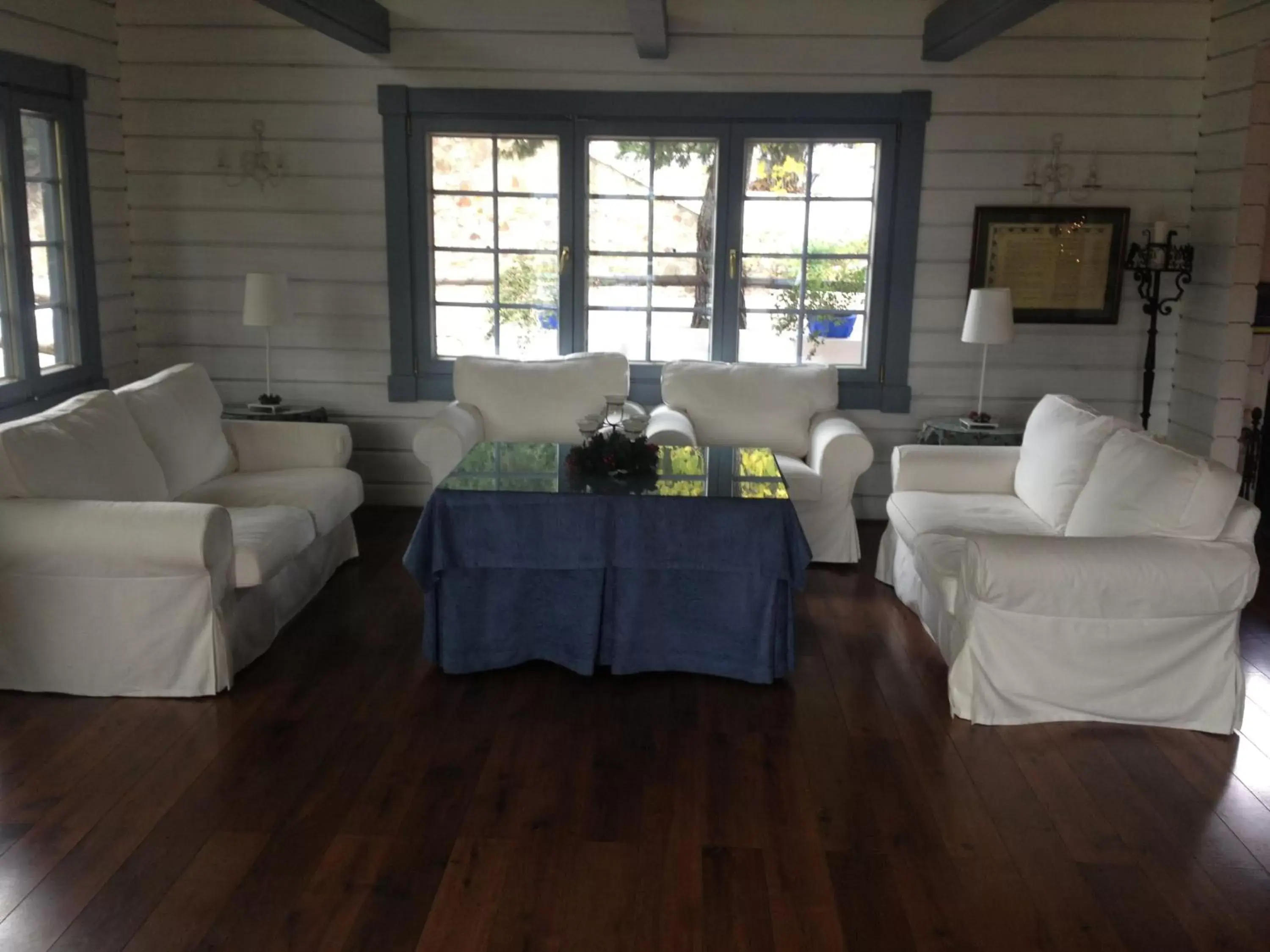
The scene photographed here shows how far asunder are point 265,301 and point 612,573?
2670 millimetres

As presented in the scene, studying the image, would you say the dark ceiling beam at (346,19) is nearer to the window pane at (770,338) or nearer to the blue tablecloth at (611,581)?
the blue tablecloth at (611,581)

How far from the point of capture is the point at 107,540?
3.54 metres

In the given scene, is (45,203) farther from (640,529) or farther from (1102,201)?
(1102,201)

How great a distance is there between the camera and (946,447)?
4930 millimetres

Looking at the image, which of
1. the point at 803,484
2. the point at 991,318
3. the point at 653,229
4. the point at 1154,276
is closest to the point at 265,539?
the point at 803,484

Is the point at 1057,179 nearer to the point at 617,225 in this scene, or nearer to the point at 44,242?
the point at 617,225

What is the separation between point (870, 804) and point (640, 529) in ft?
3.90

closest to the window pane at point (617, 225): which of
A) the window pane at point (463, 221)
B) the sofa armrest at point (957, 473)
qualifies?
the window pane at point (463, 221)

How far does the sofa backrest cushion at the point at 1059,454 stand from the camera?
4223mm

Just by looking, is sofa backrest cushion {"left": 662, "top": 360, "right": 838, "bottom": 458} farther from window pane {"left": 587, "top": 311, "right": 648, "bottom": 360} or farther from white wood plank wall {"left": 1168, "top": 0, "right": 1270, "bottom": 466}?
white wood plank wall {"left": 1168, "top": 0, "right": 1270, "bottom": 466}

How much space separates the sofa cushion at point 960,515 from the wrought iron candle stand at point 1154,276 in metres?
1.35

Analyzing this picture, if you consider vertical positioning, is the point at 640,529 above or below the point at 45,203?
below

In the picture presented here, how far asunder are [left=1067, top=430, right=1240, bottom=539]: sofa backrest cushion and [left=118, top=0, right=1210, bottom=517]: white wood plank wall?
2010mm

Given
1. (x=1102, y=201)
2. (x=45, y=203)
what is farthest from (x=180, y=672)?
(x=1102, y=201)
